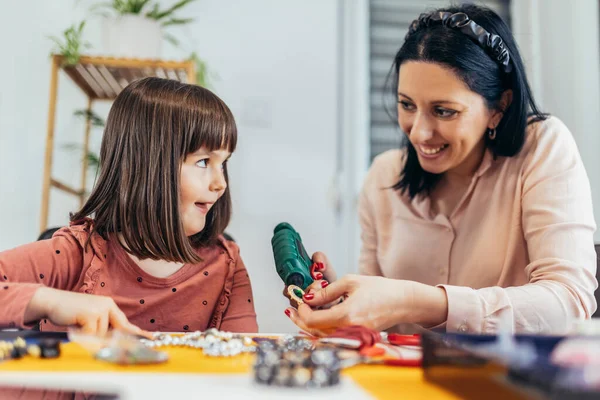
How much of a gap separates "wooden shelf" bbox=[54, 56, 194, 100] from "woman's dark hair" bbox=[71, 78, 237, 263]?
839 millimetres

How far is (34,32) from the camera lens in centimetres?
205

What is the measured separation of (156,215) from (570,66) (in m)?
1.70

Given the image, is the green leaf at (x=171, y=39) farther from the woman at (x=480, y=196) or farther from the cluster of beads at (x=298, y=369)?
the cluster of beads at (x=298, y=369)

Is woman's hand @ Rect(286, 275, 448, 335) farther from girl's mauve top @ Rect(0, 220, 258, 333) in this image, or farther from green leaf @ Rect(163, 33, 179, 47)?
green leaf @ Rect(163, 33, 179, 47)

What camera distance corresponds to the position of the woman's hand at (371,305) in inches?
31.9

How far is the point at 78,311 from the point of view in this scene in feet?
2.51

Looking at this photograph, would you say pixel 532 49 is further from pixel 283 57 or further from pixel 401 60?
pixel 401 60

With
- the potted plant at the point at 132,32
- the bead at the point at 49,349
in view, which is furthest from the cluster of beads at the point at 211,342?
the potted plant at the point at 132,32

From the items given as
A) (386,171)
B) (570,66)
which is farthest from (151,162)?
(570,66)

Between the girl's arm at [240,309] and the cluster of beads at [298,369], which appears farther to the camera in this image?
the girl's arm at [240,309]

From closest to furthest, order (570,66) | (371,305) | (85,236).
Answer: (371,305) < (85,236) < (570,66)

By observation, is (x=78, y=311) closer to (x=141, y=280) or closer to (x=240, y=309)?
(x=141, y=280)

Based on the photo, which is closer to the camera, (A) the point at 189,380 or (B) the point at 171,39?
(A) the point at 189,380

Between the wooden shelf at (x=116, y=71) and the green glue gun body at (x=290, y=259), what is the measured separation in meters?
1.05
